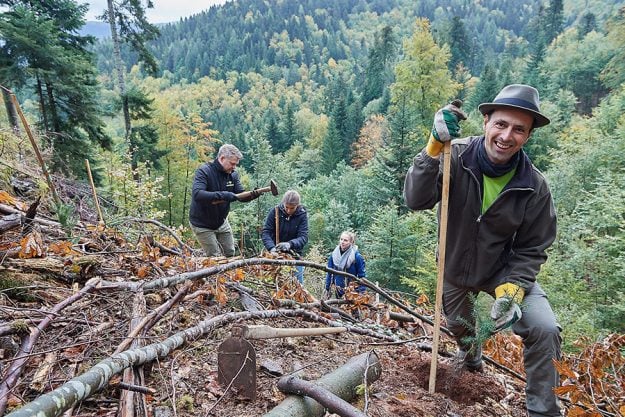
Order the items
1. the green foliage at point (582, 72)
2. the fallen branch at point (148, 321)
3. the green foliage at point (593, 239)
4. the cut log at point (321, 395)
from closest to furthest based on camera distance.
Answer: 1. the cut log at point (321, 395)
2. the fallen branch at point (148, 321)
3. the green foliage at point (593, 239)
4. the green foliage at point (582, 72)

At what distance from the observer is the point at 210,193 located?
18.4 feet

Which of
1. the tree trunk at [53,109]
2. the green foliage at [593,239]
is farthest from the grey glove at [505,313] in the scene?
the tree trunk at [53,109]

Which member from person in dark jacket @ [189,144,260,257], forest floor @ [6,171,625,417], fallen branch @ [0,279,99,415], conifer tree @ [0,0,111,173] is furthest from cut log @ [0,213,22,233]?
conifer tree @ [0,0,111,173]

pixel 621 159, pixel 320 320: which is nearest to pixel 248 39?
pixel 621 159

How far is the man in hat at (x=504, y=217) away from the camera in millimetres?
2469

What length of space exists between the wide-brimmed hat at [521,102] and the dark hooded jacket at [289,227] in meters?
3.88

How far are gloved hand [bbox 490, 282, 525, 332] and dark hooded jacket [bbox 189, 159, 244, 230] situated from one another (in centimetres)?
421

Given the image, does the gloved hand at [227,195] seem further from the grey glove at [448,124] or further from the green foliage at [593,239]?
the green foliage at [593,239]

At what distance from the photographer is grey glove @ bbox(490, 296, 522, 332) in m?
2.43

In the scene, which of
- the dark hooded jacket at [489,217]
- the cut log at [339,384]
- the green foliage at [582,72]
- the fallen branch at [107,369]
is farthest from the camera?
the green foliage at [582,72]

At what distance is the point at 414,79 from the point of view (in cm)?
2745

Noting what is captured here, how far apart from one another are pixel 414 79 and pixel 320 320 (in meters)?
27.3

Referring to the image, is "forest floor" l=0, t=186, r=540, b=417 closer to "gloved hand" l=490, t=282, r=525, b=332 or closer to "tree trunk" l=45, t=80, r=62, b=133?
"gloved hand" l=490, t=282, r=525, b=332

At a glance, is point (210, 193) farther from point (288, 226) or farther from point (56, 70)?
point (56, 70)
